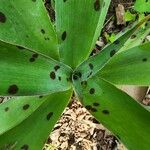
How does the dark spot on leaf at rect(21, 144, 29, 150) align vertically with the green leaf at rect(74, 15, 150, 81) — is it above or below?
below

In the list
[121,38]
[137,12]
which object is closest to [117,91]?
[121,38]

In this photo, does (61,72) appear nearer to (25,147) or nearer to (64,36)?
(64,36)

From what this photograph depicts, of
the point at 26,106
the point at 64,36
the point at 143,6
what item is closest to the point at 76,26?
the point at 64,36

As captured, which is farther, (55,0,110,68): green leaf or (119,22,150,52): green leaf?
(119,22,150,52): green leaf

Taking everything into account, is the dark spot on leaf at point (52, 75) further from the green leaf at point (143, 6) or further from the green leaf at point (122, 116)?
the green leaf at point (143, 6)

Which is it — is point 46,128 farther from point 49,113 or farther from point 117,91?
point 117,91

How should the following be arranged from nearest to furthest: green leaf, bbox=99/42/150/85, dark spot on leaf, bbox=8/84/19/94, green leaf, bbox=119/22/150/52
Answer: dark spot on leaf, bbox=8/84/19/94
green leaf, bbox=99/42/150/85
green leaf, bbox=119/22/150/52

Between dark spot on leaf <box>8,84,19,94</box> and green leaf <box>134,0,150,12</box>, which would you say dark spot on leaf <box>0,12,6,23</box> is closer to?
dark spot on leaf <box>8,84,19,94</box>

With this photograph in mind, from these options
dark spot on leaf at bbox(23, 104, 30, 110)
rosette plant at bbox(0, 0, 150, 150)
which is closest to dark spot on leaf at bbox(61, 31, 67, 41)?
rosette plant at bbox(0, 0, 150, 150)
